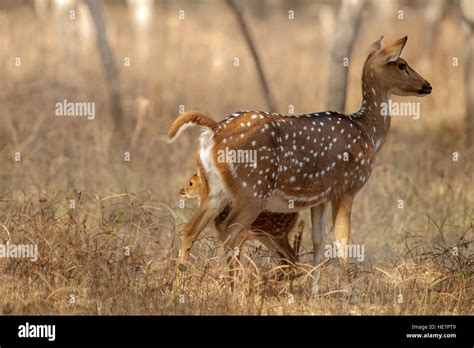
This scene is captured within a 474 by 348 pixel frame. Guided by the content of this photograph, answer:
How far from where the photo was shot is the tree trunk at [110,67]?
16.2 m

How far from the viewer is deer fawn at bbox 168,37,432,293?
28.1ft

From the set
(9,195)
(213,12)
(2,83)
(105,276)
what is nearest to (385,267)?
(105,276)

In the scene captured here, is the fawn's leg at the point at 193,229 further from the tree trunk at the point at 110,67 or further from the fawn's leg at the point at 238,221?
the tree trunk at the point at 110,67

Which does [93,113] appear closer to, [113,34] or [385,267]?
[385,267]

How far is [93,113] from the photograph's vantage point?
15789mm

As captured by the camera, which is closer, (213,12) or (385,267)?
(385,267)

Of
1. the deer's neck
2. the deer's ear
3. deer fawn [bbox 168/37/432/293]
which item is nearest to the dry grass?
deer fawn [bbox 168/37/432/293]

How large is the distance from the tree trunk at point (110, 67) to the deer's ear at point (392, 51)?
6934 millimetres

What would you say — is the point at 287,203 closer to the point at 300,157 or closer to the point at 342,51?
the point at 300,157
